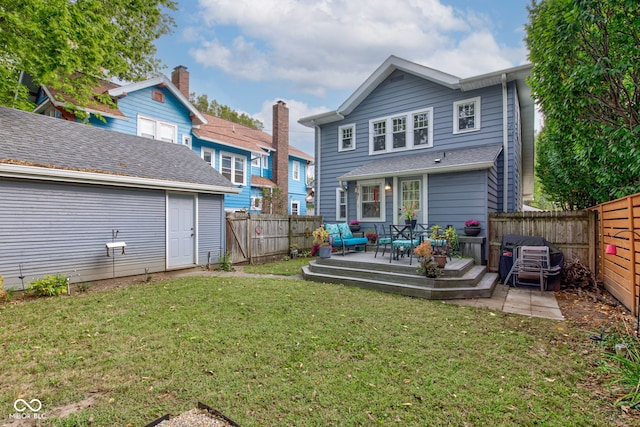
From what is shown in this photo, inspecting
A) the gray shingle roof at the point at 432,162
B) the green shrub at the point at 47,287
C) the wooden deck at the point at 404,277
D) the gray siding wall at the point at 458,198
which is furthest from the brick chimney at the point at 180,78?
the gray siding wall at the point at 458,198

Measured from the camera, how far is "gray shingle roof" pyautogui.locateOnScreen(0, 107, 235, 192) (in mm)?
6598

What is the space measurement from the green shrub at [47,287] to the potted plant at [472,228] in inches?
396

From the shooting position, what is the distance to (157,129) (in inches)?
543

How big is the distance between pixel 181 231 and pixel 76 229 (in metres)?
2.61

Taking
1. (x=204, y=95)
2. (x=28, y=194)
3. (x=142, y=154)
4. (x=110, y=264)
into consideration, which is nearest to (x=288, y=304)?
(x=110, y=264)

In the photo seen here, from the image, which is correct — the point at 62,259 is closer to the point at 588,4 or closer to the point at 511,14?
the point at 588,4

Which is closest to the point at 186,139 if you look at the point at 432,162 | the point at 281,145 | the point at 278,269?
the point at 281,145

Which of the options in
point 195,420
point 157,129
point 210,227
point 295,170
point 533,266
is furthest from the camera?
point 295,170

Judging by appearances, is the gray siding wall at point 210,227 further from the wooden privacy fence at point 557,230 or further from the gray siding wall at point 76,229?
the wooden privacy fence at point 557,230

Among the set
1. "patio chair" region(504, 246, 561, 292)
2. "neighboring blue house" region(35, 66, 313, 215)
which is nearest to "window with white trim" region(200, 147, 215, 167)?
"neighboring blue house" region(35, 66, 313, 215)

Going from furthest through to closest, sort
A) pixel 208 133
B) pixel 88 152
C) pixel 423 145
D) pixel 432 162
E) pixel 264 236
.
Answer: pixel 208 133, pixel 264 236, pixel 423 145, pixel 432 162, pixel 88 152

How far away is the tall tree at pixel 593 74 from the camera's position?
3951mm

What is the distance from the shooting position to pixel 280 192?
18656 millimetres

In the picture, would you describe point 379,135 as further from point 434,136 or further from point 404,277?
point 404,277
